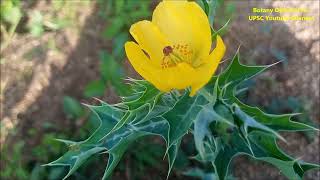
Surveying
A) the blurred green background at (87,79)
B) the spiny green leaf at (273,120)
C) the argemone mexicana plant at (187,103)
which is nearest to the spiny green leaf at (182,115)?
the argemone mexicana plant at (187,103)

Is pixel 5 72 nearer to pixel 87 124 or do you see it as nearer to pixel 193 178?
pixel 87 124

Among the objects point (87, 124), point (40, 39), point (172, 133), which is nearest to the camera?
point (172, 133)

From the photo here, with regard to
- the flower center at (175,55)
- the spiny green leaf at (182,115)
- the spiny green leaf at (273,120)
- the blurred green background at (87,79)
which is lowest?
the blurred green background at (87,79)

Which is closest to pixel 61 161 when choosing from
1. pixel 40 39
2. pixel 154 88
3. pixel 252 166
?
pixel 154 88

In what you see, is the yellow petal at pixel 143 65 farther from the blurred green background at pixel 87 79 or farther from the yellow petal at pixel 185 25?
the blurred green background at pixel 87 79

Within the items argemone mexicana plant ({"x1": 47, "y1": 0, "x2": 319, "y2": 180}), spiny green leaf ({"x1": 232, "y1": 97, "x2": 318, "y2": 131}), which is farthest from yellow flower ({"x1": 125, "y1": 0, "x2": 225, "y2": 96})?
spiny green leaf ({"x1": 232, "y1": 97, "x2": 318, "y2": 131})

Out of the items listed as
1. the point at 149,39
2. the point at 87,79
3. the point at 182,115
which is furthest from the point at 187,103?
the point at 87,79
